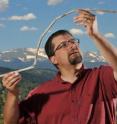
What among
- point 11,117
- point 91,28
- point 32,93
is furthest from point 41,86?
point 91,28

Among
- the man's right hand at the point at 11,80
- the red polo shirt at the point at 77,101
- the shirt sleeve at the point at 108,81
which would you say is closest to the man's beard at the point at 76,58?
the red polo shirt at the point at 77,101

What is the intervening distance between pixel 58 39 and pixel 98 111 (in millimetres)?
1422

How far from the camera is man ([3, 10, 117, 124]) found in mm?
7891

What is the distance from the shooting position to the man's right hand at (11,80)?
761 centimetres

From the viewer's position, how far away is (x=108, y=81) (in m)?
7.86

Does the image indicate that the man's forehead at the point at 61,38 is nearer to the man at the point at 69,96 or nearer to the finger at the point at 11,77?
the man at the point at 69,96

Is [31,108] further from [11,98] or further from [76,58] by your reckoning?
[76,58]

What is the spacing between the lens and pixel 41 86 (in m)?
8.53

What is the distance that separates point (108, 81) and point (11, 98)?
55.1 inches

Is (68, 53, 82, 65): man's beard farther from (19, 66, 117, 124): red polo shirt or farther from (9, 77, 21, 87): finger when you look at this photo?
(9, 77, 21, 87): finger

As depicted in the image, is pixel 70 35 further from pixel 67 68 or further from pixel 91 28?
pixel 91 28

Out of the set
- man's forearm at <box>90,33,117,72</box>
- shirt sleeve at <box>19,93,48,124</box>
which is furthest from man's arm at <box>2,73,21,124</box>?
man's forearm at <box>90,33,117,72</box>

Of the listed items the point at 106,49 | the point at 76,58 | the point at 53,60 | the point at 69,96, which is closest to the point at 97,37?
the point at 106,49

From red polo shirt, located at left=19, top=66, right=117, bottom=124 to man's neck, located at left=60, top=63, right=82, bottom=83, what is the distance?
70mm
